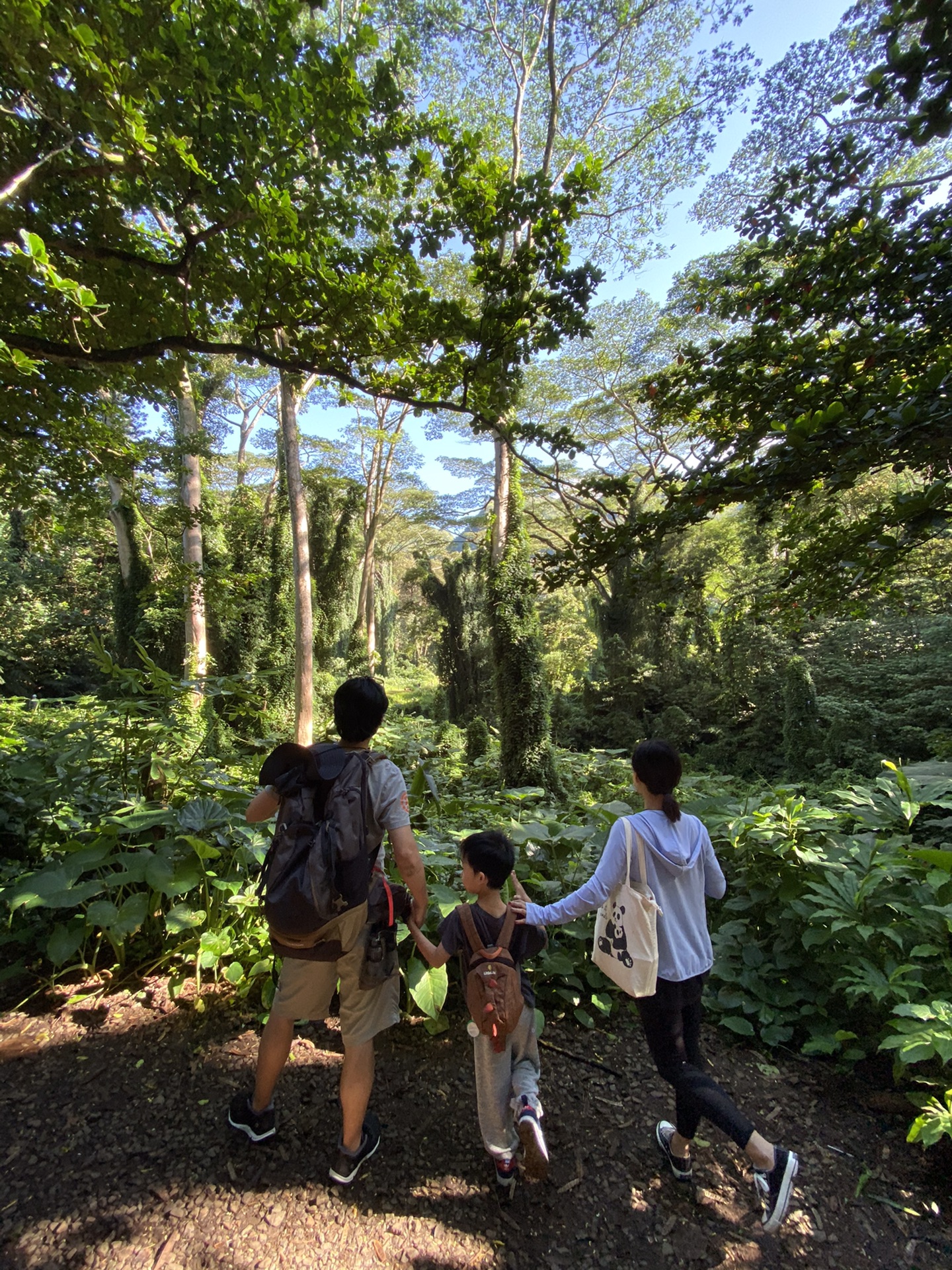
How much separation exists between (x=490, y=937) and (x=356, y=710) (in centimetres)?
83

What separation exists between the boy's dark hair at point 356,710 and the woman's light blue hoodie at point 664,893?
770mm

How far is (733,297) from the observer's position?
3564 mm

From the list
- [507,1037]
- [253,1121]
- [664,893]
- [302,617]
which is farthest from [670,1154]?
[302,617]

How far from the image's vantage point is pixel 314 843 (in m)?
1.56

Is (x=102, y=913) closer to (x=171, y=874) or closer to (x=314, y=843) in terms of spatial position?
(x=171, y=874)

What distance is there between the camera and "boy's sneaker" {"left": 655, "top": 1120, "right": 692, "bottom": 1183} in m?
1.72

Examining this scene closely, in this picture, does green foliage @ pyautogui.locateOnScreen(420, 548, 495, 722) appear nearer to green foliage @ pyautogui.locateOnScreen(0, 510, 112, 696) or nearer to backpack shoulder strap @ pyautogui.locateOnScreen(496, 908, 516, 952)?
green foliage @ pyautogui.locateOnScreen(0, 510, 112, 696)

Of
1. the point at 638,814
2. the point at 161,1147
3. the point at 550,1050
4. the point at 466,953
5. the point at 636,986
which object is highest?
the point at 638,814

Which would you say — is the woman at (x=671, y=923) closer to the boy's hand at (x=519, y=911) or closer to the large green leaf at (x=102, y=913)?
the boy's hand at (x=519, y=911)

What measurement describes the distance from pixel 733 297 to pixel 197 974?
188 inches

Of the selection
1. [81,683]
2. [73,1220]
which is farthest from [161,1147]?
[81,683]

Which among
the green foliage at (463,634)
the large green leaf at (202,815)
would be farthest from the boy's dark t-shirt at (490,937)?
the green foliage at (463,634)

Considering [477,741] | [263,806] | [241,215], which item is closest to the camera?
[263,806]

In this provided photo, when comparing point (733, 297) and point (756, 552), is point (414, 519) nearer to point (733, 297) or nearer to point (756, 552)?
point (756, 552)
